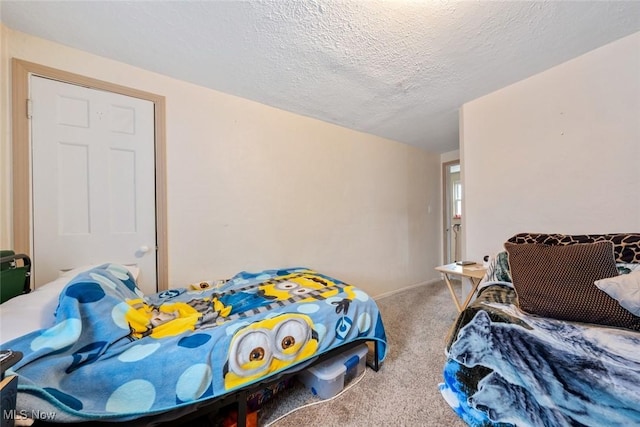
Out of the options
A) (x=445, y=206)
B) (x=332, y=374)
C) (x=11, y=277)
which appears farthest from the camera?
(x=445, y=206)

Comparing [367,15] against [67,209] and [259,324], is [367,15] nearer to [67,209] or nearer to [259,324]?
[259,324]

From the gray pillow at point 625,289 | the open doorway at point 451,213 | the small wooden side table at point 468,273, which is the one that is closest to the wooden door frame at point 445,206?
the open doorway at point 451,213

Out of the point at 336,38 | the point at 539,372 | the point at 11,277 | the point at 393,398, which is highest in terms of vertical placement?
the point at 336,38

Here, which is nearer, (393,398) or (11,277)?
(11,277)

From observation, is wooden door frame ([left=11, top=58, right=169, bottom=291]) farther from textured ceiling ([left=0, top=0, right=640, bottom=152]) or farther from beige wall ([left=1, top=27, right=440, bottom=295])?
textured ceiling ([left=0, top=0, right=640, bottom=152])

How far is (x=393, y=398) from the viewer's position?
4.77 feet

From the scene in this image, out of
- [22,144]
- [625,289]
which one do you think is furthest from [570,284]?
[22,144]

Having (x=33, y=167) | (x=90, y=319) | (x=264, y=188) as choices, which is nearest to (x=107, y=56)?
(x=33, y=167)

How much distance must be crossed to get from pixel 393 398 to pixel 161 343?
1350 millimetres

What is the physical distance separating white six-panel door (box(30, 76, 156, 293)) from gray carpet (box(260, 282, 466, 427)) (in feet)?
4.63

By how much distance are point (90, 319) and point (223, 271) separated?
120cm

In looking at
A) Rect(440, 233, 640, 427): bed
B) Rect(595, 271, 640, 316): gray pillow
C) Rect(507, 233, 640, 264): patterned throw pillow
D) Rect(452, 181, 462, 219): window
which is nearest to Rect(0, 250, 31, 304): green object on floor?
Rect(440, 233, 640, 427): bed

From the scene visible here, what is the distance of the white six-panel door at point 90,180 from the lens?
1.53m

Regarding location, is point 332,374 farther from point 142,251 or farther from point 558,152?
point 558,152
